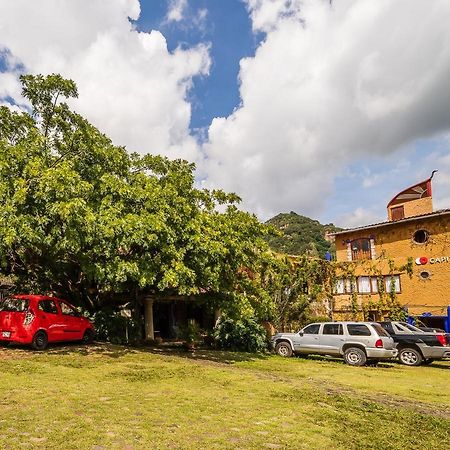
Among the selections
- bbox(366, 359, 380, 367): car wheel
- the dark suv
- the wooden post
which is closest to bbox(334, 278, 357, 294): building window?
the dark suv

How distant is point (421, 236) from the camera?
2772cm

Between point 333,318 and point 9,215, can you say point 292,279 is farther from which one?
point 9,215

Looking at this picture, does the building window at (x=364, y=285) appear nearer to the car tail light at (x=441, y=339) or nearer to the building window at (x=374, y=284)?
the building window at (x=374, y=284)

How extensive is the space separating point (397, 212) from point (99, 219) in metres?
27.6

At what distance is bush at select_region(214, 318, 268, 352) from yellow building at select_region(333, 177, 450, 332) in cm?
1092

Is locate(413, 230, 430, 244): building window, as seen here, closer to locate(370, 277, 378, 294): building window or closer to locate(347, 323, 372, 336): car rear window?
locate(370, 277, 378, 294): building window

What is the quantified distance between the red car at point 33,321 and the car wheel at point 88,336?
3.90 ft

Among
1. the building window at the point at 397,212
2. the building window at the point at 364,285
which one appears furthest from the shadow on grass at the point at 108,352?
the building window at the point at 397,212

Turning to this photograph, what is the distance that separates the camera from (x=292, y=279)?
22828 millimetres

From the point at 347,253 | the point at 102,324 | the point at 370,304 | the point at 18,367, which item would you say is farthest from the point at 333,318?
the point at 18,367

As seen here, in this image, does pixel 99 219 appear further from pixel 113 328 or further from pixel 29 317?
pixel 113 328

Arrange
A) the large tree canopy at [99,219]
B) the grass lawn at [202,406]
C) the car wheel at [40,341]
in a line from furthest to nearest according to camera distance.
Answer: the car wheel at [40,341]
the large tree canopy at [99,219]
the grass lawn at [202,406]

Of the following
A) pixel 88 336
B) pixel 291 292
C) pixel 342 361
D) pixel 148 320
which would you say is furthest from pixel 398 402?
pixel 148 320

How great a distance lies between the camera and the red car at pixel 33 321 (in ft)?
44.0
